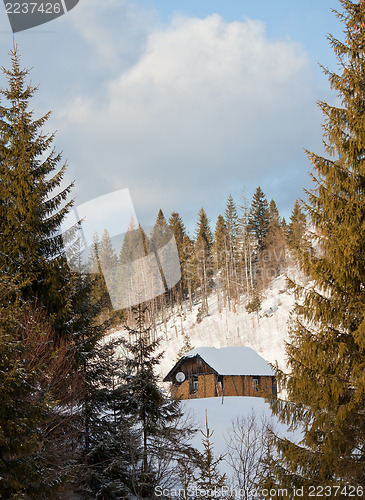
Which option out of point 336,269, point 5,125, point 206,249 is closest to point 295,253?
point 336,269

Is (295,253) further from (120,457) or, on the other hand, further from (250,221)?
(250,221)

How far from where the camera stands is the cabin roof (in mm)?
37750

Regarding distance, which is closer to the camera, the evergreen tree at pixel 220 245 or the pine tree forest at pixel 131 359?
the pine tree forest at pixel 131 359

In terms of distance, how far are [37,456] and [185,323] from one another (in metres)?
51.7

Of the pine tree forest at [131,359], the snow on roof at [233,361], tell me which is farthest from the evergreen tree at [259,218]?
the pine tree forest at [131,359]

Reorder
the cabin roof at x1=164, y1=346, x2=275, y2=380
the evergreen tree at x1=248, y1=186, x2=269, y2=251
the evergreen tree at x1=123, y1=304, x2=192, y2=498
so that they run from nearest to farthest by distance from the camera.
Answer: the evergreen tree at x1=123, y1=304, x2=192, y2=498, the cabin roof at x1=164, y1=346, x2=275, y2=380, the evergreen tree at x1=248, y1=186, x2=269, y2=251

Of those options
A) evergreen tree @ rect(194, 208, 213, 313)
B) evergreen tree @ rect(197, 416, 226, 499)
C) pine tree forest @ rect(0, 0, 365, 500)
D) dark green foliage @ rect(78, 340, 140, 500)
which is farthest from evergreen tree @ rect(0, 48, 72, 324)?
evergreen tree @ rect(194, 208, 213, 313)

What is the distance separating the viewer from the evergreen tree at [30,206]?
13.9 meters

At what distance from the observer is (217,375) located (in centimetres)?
3750

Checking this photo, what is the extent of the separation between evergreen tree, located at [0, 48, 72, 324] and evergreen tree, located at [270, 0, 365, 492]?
27.7 feet

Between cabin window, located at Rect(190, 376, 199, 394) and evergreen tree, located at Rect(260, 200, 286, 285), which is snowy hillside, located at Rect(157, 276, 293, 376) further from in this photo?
cabin window, located at Rect(190, 376, 199, 394)

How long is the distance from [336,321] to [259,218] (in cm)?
6471

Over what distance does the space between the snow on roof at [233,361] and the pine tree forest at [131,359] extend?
15.2 m

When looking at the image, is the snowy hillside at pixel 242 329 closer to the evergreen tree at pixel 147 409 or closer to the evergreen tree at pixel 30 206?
the evergreen tree at pixel 147 409
